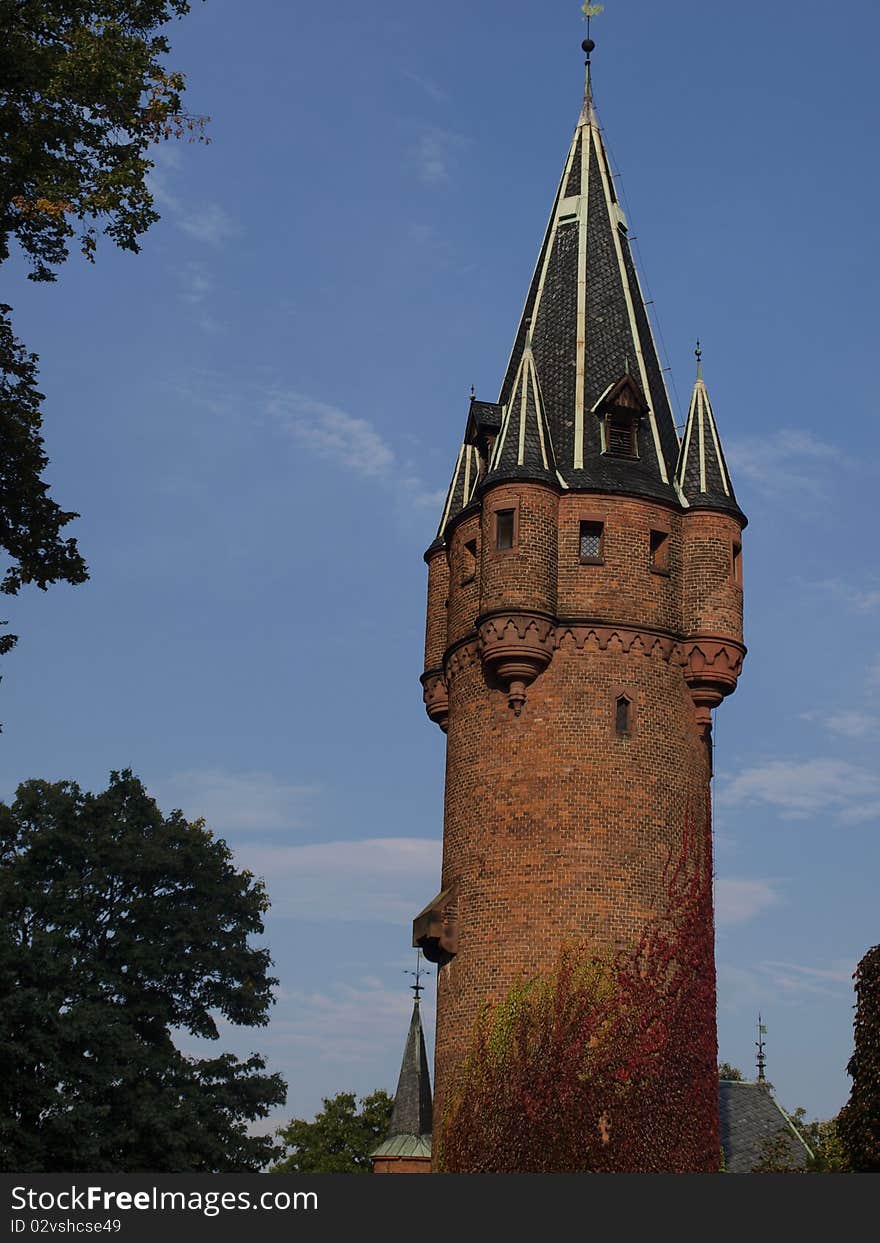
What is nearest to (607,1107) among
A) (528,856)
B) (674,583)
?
(528,856)

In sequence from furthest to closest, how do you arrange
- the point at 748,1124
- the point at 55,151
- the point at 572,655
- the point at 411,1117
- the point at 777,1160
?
the point at 411,1117 → the point at 748,1124 → the point at 777,1160 → the point at 572,655 → the point at 55,151

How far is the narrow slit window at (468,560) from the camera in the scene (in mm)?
38375

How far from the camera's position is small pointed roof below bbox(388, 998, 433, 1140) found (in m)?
55.7

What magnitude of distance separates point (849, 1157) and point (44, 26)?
22.4m

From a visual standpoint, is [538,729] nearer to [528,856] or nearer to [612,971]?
[528,856]

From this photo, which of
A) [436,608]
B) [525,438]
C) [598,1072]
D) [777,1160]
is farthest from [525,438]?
[777,1160]

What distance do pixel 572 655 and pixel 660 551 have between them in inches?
132

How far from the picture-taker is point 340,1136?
66875 mm

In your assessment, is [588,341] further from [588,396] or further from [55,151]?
[55,151]

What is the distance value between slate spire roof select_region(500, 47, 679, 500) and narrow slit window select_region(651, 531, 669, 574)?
0.88m

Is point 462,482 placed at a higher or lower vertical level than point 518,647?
higher

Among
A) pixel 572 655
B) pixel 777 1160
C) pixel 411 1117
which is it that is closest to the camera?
pixel 572 655

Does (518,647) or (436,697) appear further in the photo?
(436,697)

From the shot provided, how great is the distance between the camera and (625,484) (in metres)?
37.3
